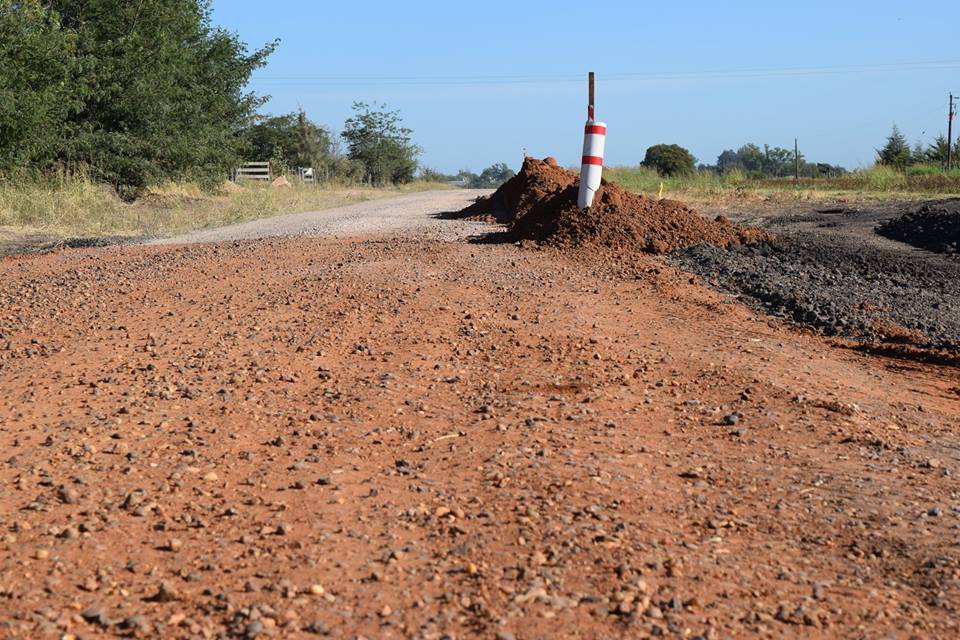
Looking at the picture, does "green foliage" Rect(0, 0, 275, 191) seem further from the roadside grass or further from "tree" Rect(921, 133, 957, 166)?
"tree" Rect(921, 133, 957, 166)

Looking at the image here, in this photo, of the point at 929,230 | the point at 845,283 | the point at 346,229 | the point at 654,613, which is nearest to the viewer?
the point at 654,613

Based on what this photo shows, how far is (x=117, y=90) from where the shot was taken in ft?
78.9

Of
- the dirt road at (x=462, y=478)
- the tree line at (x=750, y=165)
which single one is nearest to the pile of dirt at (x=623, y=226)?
the dirt road at (x=462, y=478)

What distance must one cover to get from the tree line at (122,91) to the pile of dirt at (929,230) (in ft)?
50.9

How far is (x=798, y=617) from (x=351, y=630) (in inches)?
43.6

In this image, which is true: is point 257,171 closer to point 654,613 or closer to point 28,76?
point 28,76

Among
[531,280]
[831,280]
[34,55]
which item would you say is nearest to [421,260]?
[531,280]

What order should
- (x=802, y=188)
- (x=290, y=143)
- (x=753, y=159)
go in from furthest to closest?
(x=753, y=159)
(x=290, y=143)
(x=802, y=188)

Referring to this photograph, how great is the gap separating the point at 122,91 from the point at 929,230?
18.8 metres

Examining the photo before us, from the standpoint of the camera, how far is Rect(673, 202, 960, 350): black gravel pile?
6898mm

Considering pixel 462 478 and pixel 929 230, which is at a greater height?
pixel 929 230

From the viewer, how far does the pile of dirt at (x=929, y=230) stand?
1195 centimetres

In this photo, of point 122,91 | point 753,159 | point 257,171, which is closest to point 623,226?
point 122,91

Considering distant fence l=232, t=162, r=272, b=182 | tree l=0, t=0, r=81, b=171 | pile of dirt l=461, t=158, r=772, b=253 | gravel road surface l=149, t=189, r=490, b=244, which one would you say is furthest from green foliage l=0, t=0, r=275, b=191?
distant fence l=232, t=162, r=272, b=182
